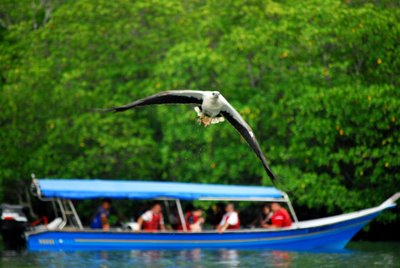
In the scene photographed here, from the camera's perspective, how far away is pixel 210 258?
2331 centimetres

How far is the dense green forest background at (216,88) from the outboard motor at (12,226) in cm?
346

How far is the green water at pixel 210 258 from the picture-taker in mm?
21745

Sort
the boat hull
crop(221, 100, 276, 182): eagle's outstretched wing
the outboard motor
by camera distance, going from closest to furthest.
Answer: crop(221, 100, 276, 182): eagle's outstretched wing, the boat hull, the outboard motor

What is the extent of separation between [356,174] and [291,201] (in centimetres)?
216

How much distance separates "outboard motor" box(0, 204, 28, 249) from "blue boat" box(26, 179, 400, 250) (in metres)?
0.91

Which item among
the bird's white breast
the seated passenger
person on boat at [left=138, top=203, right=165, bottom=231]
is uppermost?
the bird's white breast

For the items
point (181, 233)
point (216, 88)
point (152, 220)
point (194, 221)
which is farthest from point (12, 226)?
point (216, 88)

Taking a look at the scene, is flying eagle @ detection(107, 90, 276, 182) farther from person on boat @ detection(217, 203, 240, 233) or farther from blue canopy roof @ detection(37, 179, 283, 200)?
person on boat @ detection(217, 203, 240, 233)

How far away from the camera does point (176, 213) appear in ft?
93.2

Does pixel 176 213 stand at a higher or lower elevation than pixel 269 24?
lower

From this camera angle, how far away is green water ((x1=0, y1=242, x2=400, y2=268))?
71.3ft

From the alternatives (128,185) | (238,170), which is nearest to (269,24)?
(238,170)

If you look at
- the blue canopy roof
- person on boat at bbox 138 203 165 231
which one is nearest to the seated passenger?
the blue canopy roof

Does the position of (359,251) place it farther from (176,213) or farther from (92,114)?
(92,114)
